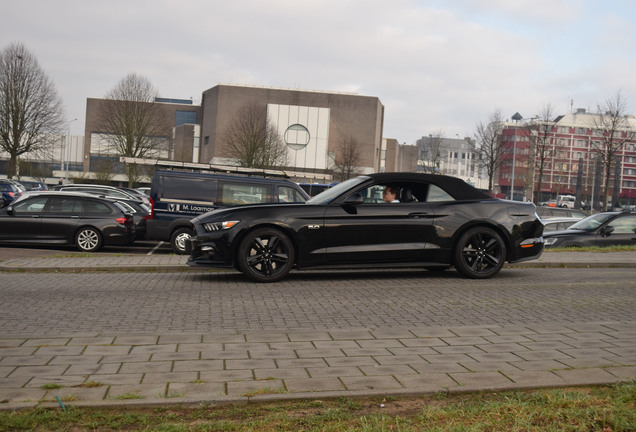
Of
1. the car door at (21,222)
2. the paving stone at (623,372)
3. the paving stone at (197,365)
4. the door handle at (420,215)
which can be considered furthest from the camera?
the car door at (21,222)

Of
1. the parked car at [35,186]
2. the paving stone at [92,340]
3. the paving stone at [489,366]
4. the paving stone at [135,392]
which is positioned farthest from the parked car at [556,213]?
the parked car at [35,186]

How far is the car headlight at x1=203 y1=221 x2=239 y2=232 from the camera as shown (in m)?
9.13

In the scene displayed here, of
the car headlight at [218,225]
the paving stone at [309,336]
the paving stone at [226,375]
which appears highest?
the car headlight at [218,225]

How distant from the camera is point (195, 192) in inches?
658

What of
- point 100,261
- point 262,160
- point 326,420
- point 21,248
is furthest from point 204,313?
point 262,160

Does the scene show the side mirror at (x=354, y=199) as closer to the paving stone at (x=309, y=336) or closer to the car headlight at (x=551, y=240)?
the paving stone at (x=309, y=336)

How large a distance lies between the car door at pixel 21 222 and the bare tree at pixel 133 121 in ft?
138

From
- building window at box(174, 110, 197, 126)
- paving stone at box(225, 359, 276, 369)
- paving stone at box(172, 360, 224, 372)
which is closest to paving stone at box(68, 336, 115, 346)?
paving stone at box(172, 360, 224, 372)

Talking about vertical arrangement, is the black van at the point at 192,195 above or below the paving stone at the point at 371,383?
above

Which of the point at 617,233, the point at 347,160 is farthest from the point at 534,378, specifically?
the point at 347,160

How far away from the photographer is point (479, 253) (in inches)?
386

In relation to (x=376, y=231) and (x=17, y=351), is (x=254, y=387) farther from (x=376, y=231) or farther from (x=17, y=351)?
(x=376, y=231)

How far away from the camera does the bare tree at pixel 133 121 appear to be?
59562mm

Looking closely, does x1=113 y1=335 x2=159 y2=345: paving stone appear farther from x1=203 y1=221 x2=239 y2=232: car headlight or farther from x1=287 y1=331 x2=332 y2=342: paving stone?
x1=203 y1=221 x2=239 y2=232: car headlight
